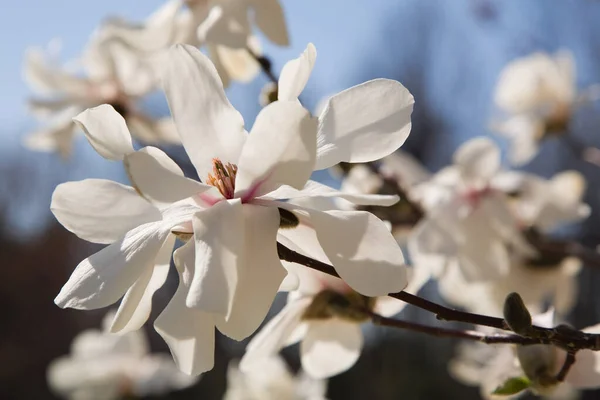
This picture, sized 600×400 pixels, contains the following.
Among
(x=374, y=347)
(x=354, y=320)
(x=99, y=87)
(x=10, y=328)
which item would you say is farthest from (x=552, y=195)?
(x=10, y=328)

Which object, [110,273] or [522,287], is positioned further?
[522,287]

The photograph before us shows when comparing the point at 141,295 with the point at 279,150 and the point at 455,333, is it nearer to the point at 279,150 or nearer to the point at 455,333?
the point at 279,150

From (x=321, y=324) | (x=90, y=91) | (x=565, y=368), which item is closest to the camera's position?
(x=565, y=368)

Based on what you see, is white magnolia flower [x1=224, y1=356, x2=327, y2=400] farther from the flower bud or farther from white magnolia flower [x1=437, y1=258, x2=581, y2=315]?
the flower bud

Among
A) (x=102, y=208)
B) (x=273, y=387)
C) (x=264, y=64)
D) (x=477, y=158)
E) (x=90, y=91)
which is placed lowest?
(x=273, y=387)

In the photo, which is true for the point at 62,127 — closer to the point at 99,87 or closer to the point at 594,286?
the point at 99,87

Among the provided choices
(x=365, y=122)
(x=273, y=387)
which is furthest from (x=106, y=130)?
(x=273, y=387)

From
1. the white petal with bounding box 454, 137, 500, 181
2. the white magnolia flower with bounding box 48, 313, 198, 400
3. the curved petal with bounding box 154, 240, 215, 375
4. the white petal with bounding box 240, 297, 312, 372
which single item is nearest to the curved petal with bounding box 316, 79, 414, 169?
the curved petal with bounding box 154, 240, 215, 375
